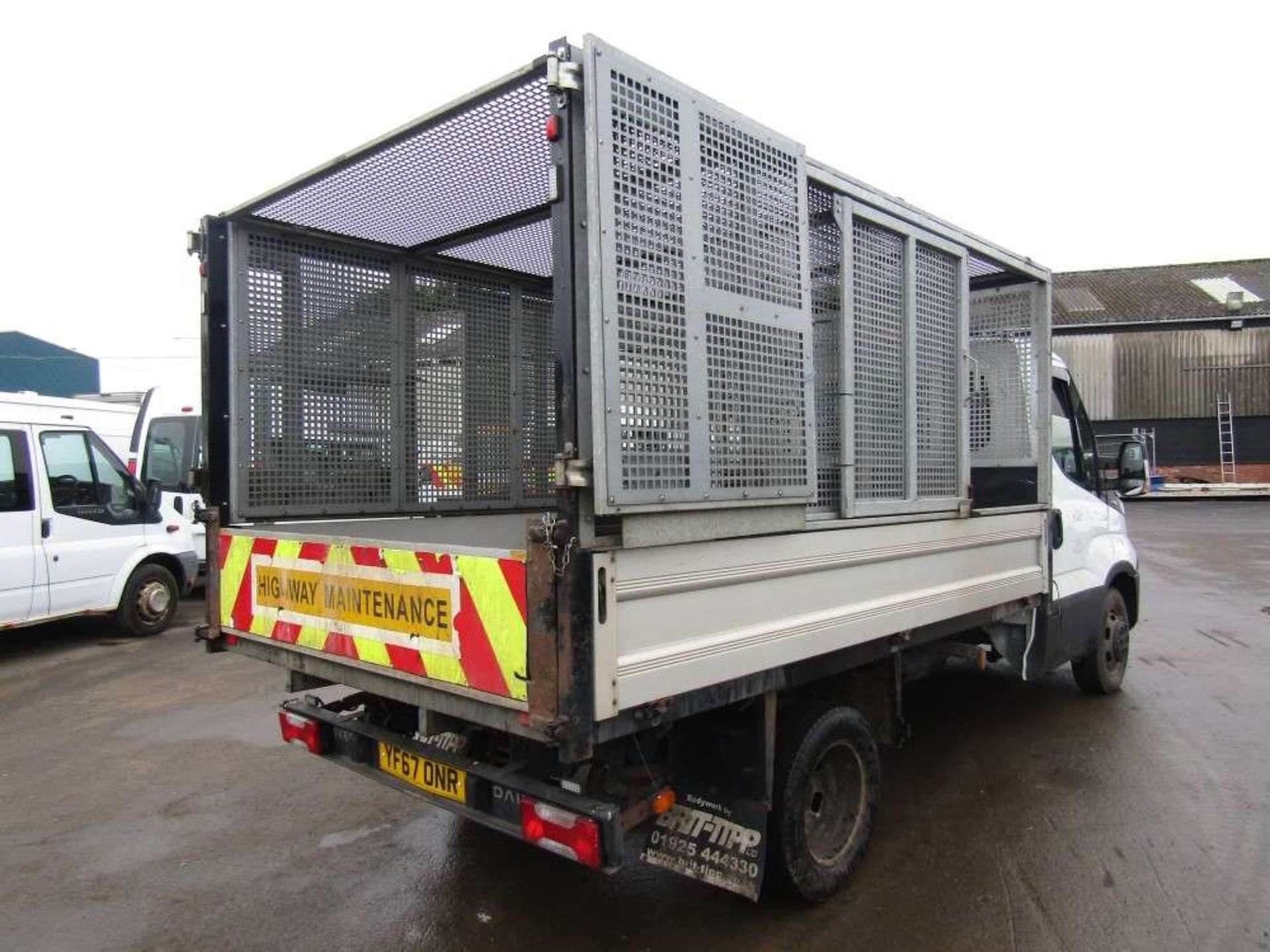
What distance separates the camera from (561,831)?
8.16 ft

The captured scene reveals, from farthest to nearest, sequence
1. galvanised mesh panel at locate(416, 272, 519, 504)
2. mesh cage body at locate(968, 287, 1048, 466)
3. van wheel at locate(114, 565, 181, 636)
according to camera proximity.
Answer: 1. van wheel at locate(114, 565, 181, 636)
2. mesh cage body at locate(968, 287, 1048, 466)
3. galvanised mesh panel at locate(416, 272, 519, 504)

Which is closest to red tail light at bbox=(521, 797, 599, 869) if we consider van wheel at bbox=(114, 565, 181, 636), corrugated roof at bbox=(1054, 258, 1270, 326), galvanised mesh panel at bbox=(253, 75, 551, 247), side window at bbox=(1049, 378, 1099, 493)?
galvanised mesh panel at bbox=(253, 75, 551, 247)

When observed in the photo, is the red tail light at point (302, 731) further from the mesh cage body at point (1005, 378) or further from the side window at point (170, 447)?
the side window at point (170, 447)

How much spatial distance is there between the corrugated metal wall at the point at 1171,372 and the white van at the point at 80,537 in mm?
29349

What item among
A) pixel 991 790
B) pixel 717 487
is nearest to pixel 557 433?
→ pixel 717 487

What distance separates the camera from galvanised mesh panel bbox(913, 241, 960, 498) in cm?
376

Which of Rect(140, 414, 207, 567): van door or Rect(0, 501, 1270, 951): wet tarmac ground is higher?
Rect(140, 414, 207, 567): van door

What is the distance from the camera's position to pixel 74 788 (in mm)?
4539

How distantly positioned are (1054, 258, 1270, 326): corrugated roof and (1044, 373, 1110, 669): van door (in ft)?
91.4

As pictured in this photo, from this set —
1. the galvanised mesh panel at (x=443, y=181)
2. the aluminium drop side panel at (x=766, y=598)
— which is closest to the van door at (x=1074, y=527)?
the aluminium drop side panel at (x=766, y=598)

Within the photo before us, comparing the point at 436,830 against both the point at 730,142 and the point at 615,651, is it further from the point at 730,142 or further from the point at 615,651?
the point at 730,142

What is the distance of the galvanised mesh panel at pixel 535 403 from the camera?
5.07 metres

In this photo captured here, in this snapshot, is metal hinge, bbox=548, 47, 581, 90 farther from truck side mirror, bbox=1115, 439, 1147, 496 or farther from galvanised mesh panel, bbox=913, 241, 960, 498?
truck side mirror, bbox=1115, 439, 1147, 496

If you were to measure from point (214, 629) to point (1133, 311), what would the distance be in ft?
117
